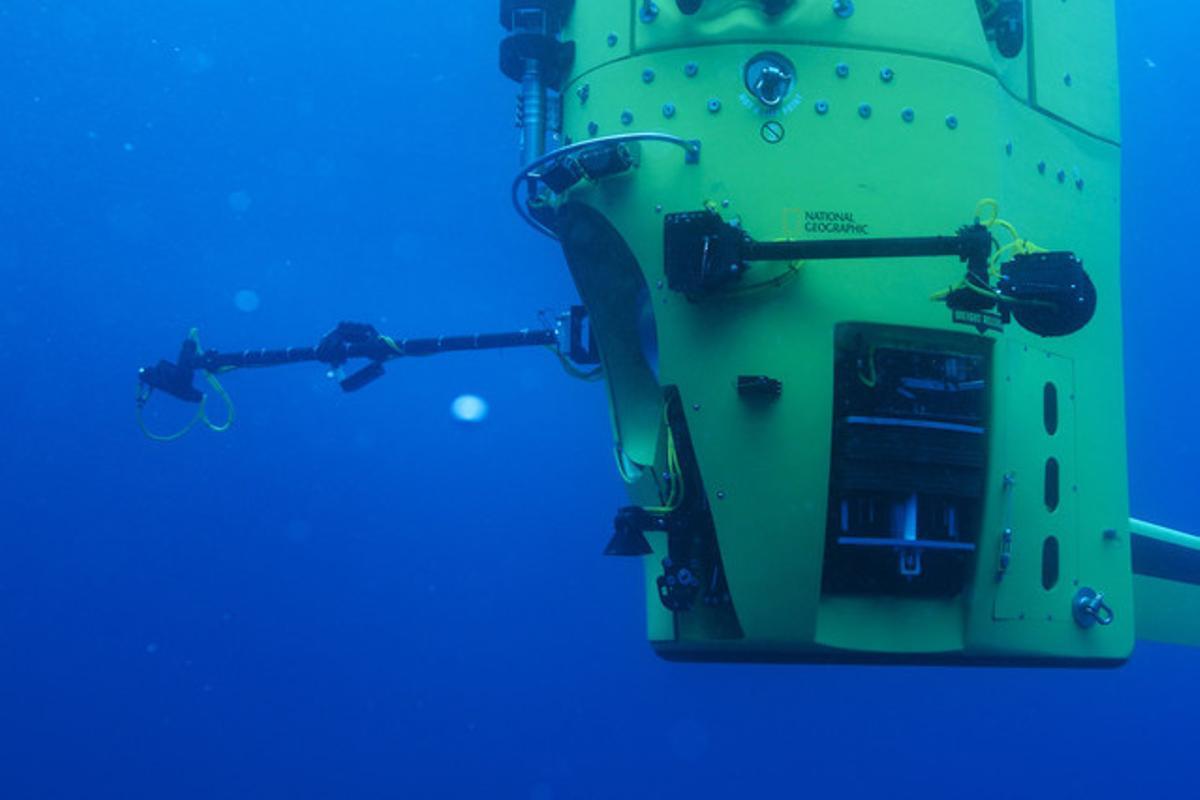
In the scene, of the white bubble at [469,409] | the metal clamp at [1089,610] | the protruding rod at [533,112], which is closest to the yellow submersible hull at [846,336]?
the metal clamp at [1089,610]

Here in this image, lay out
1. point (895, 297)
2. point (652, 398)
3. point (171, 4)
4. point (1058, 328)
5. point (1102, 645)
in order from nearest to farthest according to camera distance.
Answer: point (1058, 328) → point (895, 297) → point (1102, 645) → point (652, 398) → point (171, 4)

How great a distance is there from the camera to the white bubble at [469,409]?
164 feet

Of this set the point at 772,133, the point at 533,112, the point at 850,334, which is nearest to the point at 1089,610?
the point at 850,334

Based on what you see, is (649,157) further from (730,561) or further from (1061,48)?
(1061,48)

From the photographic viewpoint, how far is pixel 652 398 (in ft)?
21.6

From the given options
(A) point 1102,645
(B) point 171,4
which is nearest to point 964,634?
(A) point 1102,645

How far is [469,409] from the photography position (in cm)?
5044

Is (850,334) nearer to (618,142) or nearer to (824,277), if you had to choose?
(824,277)

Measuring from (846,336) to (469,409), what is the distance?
151ft

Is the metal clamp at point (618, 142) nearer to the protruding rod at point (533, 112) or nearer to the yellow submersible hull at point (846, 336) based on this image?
the yellow submersible hull at point (846, 336)

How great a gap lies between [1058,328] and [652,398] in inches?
108

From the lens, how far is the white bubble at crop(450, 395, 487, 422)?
1969 inches

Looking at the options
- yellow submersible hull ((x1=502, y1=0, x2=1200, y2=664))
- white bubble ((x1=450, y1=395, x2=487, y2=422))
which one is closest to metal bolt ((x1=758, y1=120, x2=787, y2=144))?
yellow submersible hull ((x1=502, y1=0, x2=1200, y2=664))

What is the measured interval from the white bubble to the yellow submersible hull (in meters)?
44.9
